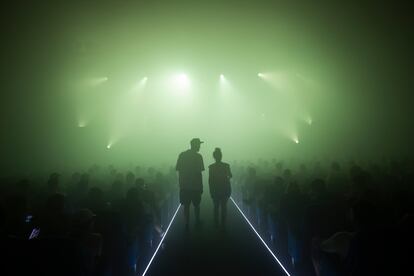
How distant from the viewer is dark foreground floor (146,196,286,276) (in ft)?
15.4

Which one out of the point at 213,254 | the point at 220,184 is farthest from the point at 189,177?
the point at 213,254

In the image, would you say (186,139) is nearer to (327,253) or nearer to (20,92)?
(20,92)

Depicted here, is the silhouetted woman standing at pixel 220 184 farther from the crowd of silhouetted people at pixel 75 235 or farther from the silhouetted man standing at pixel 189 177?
the crowd of silhouetted people at pixel 75 235

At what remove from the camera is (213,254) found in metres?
5.45

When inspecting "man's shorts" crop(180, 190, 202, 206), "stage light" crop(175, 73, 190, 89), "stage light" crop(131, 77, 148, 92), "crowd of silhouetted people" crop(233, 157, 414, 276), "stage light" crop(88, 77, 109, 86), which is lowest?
"crowd of silhouetted people" crop(233, 157, 414, 276)

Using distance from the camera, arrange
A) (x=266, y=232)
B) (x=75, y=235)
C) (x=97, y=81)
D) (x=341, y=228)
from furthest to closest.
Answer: (x=97, y=81), (x=266, y=232), (x=341, y=228), (x=75, y=235)

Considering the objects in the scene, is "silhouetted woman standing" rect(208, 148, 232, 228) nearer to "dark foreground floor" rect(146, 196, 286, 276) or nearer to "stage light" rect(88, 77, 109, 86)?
"dark foreground floor" rect(146, 196, 286, 276)

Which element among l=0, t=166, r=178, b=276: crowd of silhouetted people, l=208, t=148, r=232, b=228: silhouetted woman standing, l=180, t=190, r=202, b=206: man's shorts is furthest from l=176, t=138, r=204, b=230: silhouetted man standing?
l=0, t=166, r=178, b=276: crowd of silhouetted people

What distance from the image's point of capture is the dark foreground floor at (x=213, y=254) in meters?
4.70

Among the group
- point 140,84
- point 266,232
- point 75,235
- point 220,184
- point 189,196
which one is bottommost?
point 75,235

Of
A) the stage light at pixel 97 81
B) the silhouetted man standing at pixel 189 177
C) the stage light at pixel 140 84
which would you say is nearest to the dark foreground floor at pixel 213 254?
the silhouetted man standing at pixel 189 177

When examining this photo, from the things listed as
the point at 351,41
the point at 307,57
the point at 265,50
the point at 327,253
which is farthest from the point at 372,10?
the point at 327,253

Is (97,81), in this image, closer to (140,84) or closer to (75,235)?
(140,84)

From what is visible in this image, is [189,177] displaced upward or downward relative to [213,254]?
upward
